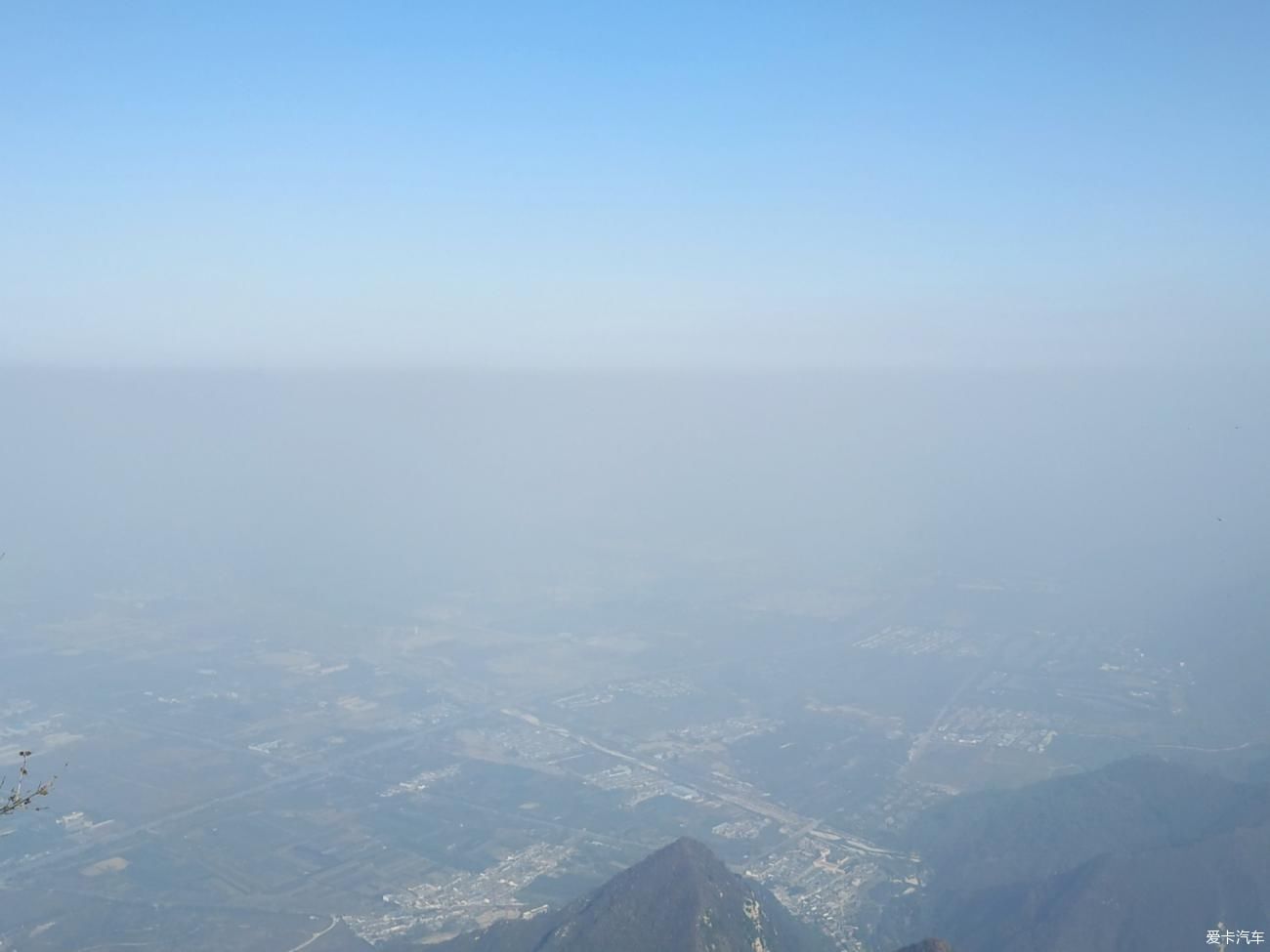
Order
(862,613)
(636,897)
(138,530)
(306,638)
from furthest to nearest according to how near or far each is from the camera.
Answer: (138,530)
(862,613)
(306,638)
(636,897)

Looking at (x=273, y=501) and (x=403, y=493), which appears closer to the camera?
(x=273, y=501)

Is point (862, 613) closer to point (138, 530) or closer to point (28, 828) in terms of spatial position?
point (28, 828)

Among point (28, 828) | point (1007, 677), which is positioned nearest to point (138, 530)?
point (28, 828)

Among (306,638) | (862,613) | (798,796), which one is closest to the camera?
(798,796)

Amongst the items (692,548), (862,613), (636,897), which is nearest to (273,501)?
(692,548)

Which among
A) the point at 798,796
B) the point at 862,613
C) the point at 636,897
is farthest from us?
the point at 862,613

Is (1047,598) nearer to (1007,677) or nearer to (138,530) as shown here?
(1007,677)

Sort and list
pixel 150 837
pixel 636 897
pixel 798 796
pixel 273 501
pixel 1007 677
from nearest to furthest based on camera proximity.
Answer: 1. pixel 636 897
2. pixel 150 837
3. pixel 798 796
4. pixel 1007 677
5. pixel 273 501

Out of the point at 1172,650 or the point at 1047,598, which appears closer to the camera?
the point at 1172,650

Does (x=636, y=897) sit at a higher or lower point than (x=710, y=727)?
higher
